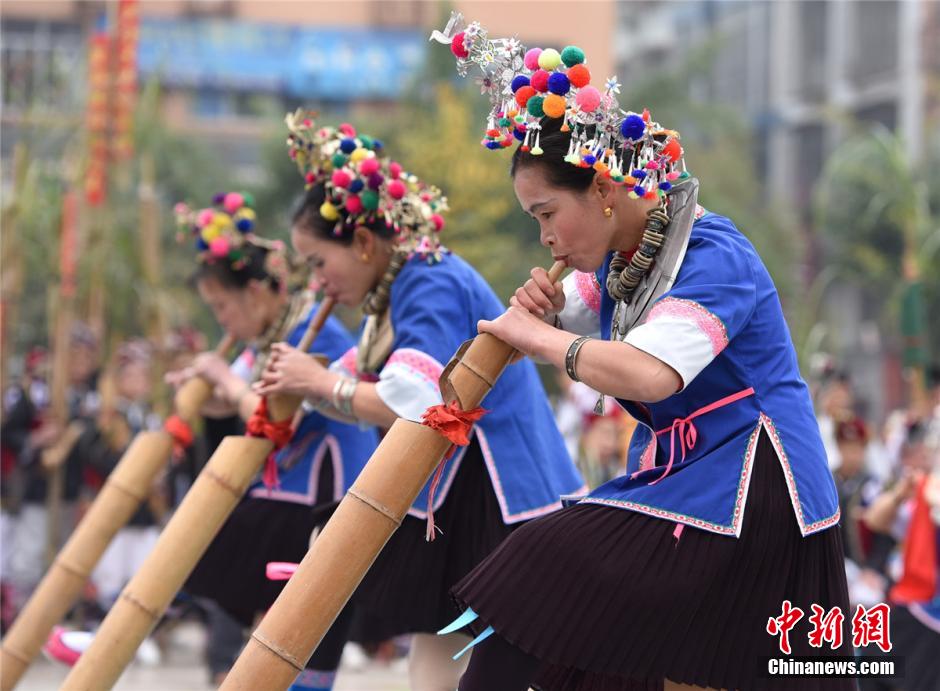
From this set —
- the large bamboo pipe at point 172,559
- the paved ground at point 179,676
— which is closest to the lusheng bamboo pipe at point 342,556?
the large bamboo pipe at point 172,559

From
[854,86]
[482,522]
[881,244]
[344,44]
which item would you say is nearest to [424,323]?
[482,522]

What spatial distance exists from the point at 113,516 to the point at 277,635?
193 centimetres

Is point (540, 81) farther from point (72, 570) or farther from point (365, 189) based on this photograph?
point (72, 570)

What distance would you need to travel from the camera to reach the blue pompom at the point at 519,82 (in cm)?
310

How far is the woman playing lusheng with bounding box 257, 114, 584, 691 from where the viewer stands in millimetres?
3855

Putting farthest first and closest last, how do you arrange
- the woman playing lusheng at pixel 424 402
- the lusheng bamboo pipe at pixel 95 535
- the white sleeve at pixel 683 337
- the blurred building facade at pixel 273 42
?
the blurred building facade at pixel 273 42 → the lusheng bamboo pipe at pixel 95 535 → the woman playing lusheng at pixel 424 402 → the white sleeve at pixel 683 337

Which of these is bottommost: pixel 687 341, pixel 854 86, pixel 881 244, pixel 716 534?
pixel 716 534

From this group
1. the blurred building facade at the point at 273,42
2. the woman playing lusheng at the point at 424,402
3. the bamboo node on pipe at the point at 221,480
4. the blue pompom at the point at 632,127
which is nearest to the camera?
the blue pompom at the point at 632,127

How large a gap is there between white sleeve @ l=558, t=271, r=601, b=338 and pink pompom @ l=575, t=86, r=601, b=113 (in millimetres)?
482

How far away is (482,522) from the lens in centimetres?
392

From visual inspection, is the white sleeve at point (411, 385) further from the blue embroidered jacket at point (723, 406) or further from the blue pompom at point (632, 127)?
the blue pompom at point (632, 127)

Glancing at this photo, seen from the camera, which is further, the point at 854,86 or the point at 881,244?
the point at 854,86

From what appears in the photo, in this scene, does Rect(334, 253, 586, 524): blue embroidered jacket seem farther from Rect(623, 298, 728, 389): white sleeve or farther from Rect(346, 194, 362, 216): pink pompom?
Rect(623, 298, 728, 389): white sleeve

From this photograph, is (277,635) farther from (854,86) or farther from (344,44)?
(854,86)
